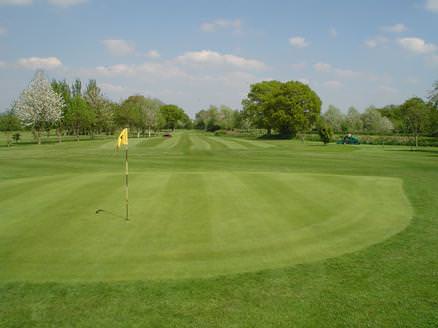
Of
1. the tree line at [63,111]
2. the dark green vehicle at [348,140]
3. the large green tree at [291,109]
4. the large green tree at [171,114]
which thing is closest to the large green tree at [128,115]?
the tree line at [63,111]

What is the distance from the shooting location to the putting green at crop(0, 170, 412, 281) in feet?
29.7

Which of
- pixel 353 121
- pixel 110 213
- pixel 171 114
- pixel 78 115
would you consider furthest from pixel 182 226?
pixel 171 114

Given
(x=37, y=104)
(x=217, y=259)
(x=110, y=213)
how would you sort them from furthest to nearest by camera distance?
(x=37, y=104), (x=110, y=213), (x=217, y=259)

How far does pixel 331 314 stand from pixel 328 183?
13770 millimetres

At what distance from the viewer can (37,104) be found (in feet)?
259

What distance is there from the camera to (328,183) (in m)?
19.8

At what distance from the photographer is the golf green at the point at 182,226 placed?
904 centimetres

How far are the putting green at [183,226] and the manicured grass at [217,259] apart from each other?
5cm

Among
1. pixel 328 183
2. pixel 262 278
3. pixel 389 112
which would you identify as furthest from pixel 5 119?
pixel 389 112

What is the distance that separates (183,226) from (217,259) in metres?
2.74

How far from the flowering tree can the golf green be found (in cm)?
6849

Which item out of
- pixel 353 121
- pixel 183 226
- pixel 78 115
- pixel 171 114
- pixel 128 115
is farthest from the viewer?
pixel 171 114

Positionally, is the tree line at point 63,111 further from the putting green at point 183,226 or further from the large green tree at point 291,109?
the putting green at point 183,226

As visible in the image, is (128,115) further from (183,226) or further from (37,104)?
(183,226)
